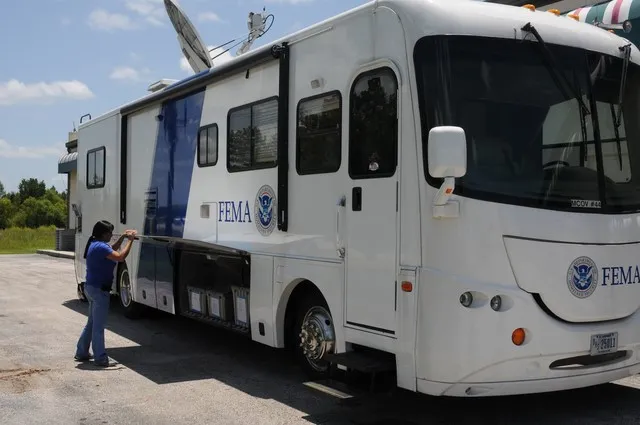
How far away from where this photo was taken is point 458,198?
4.95m

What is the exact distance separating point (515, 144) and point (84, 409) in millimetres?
4284

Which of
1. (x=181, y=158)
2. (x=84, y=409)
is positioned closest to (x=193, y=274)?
(x=181, y=158)

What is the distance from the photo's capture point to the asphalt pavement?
5.83 metres

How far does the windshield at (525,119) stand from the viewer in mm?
5066

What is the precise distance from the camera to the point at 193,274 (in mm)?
8445

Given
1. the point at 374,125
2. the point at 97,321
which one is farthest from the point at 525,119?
the point at 97,321

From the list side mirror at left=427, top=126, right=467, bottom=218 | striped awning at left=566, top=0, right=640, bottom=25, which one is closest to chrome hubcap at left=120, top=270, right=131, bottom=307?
side mirror at left=427, top=126, right=467, bottom=218

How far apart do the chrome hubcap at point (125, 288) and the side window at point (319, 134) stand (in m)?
5.20

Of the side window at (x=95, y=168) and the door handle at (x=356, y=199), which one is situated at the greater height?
the side window at (x=95, y=168)

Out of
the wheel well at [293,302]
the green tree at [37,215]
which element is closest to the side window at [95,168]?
the wheel well at [293,302]

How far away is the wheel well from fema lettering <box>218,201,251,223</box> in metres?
1.06

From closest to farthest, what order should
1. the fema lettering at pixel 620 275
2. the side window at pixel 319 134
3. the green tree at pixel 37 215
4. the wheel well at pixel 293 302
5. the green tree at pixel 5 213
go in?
1. the fema lettering at pixel 620 275
2. the side window at pixel 319 134
3. the wheel well at pixel 293 302
4. the green tree at pixel 5 213
5. the green tree at pixel 37 215

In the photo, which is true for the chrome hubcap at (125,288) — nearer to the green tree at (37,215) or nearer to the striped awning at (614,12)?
the striped awning at (614,12)

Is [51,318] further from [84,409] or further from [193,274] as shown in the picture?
[84,409]
